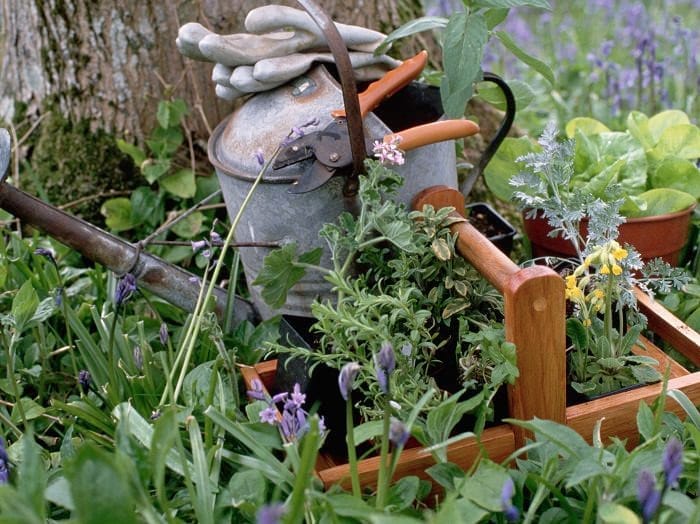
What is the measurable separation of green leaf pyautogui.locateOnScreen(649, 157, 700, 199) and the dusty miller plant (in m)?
0.41

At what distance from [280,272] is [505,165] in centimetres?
67

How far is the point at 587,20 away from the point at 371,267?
3283 millimetres

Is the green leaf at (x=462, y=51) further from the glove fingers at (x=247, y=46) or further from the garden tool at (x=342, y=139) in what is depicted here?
the glove fingers at (x=247, y=46)

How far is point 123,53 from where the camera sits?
2113mm

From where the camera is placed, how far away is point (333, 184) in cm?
146

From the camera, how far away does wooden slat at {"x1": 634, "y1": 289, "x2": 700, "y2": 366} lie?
144 centimetres

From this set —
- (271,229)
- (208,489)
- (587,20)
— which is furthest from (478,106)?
(587,20)

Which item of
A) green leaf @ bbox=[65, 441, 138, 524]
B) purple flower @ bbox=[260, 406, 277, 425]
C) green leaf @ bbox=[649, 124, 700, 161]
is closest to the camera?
green leaf @ bbox=[65, 441, 138, 524]

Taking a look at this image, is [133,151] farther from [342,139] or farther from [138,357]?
[342,139]

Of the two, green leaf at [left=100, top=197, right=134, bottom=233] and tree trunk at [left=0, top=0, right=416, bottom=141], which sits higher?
tree trunk at [left=0, top=0, right=416, bottom=141]

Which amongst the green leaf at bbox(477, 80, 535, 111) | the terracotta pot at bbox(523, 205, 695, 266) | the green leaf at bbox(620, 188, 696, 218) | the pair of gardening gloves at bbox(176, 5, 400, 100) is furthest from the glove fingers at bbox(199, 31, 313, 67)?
the green leaf at bbox(620, 188, 696, 218)

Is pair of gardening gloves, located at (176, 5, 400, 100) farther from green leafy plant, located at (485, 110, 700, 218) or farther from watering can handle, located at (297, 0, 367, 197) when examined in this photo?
green leafy plant, located at (485, 110, 700, 218)

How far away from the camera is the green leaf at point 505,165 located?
1775 mm

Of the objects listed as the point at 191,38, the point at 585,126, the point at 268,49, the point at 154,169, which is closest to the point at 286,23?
the point at 268,49
